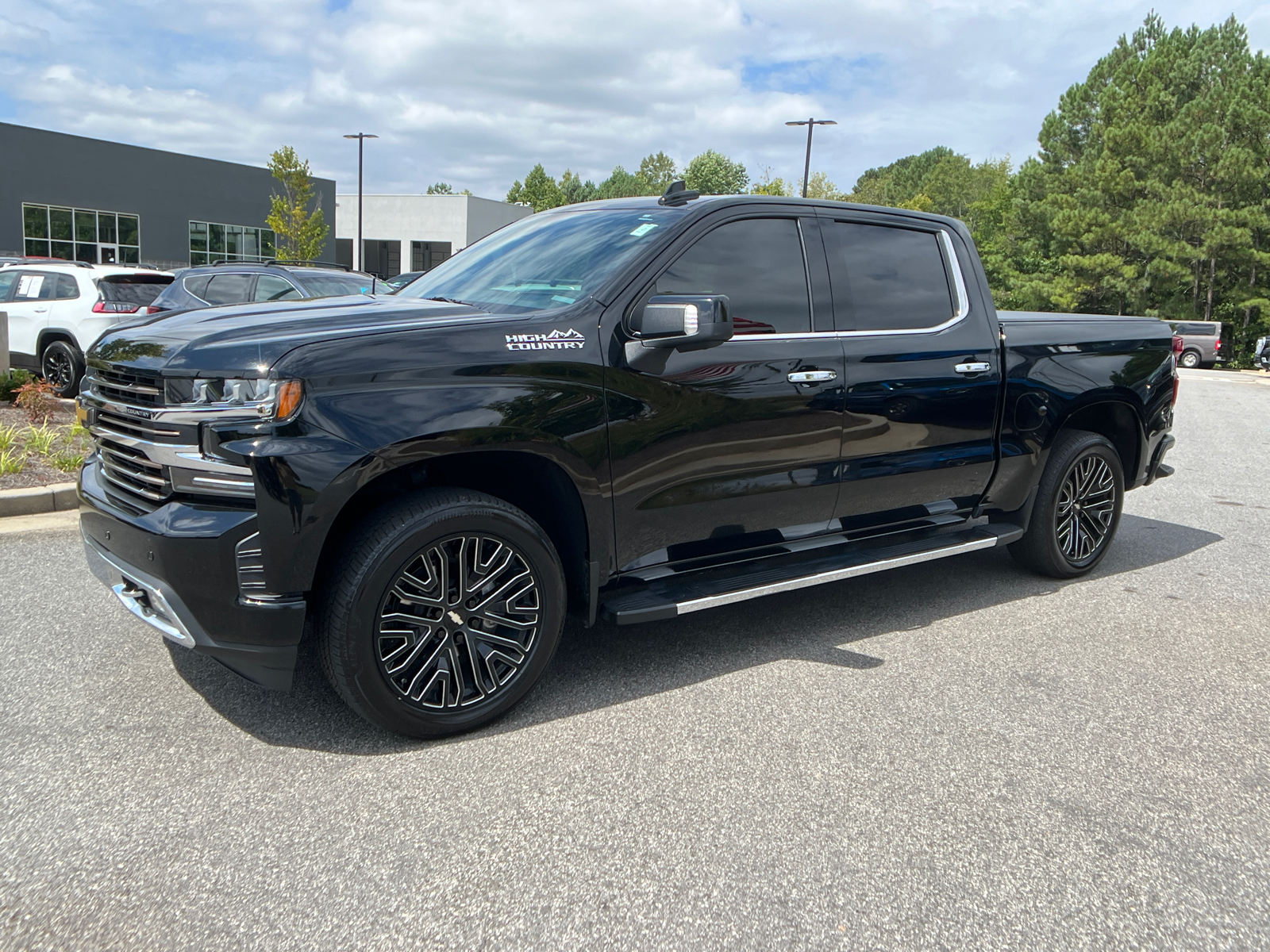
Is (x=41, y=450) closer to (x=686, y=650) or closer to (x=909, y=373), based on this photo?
(x=686, y=650)

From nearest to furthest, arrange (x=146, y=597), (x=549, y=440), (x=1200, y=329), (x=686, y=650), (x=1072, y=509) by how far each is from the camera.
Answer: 1. (x=146, y=597)
2. (x=549, y=440)
3. (x=686, y=650)
4. (x=1072, y=509)
5. (x=1200, y=329)

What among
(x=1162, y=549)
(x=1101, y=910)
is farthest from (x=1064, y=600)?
(x=1101, y=910)

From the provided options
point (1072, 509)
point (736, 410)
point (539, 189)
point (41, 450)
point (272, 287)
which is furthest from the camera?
point (539, 189)

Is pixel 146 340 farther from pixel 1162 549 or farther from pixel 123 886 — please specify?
pixel 1162 549

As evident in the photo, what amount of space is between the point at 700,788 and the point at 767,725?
0.56 metres

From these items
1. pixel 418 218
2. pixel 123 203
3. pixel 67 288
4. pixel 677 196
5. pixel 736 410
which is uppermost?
pixel 418 218

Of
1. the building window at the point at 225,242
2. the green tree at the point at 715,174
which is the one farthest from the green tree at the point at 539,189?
the building window at the point at 225,242

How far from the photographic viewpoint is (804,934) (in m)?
2.50

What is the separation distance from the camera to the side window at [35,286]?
39.0ft

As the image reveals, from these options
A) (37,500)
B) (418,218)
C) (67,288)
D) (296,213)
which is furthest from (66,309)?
(418,218)

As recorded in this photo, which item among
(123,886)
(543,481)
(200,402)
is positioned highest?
(200,402)

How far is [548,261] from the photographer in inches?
164

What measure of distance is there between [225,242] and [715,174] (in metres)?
69.3

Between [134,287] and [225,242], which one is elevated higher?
[225,242]
